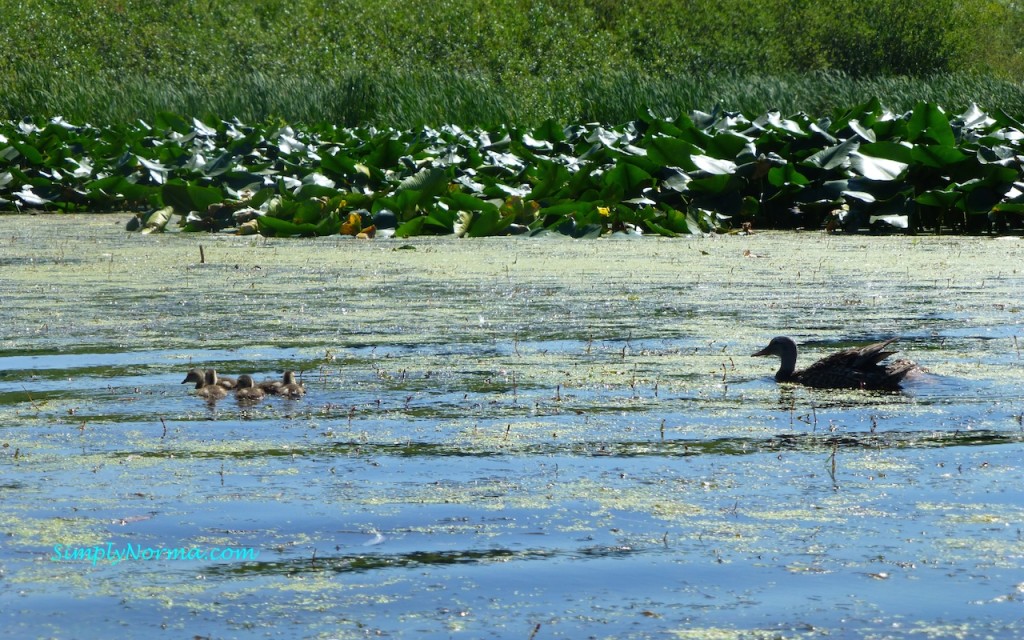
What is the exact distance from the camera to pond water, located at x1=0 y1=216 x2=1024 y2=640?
2473mm

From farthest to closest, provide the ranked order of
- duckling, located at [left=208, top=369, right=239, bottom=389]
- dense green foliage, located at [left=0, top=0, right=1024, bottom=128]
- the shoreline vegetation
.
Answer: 1. dense green foliage, located at [left=0, top=0, right=1024, bottom=128]
2. the shoreline vegetation
3. duckling, located at [left=208, top=369, right=239, bottom=389]

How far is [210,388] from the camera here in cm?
427

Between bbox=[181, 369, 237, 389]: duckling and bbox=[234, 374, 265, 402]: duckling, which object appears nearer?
bbox=[234, 374, 265, 402]: duckling

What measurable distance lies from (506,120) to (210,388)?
13.4 m

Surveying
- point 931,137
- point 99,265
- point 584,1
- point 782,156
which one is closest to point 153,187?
point 99,265

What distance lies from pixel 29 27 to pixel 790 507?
95.0 feet

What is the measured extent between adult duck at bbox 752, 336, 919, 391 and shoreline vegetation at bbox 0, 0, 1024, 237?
4784 mm

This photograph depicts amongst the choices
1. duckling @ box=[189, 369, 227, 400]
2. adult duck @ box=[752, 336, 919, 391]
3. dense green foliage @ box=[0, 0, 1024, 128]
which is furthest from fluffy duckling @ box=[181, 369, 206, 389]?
dense green foliage @ box=[0, 0, 1024, 128]

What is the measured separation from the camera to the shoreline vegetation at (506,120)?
9812 millimetres

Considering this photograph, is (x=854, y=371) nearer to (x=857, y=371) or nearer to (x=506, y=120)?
(x=857, y=371)

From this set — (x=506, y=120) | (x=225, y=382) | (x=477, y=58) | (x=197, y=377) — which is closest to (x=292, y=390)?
(x=225, y=382)

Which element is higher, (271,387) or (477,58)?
(477,58)

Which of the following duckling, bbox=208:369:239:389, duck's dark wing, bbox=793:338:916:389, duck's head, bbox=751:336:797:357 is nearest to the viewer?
duckling, bbox=208:369:239:389

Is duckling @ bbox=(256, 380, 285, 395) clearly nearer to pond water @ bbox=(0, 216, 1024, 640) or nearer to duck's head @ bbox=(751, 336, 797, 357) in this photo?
pond water @ bbox=(0, 216, 1024, 640)
